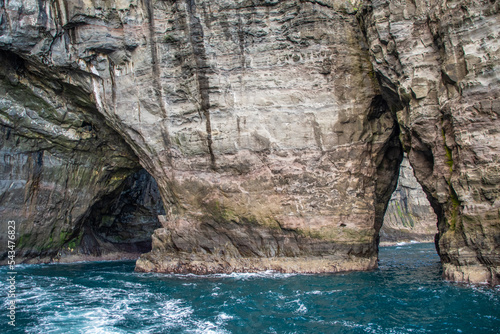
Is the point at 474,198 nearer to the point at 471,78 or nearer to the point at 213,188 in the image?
the point at 471,78

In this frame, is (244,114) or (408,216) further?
(408,216)

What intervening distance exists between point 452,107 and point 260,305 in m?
8.06

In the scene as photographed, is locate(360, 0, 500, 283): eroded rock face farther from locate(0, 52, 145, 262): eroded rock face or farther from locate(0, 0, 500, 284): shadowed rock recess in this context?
locate(0, 52, 145, 262): eroded rock face

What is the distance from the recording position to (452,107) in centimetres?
1198

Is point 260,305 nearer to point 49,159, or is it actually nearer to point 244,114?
point 244,114

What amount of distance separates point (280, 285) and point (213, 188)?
5230 millimetres

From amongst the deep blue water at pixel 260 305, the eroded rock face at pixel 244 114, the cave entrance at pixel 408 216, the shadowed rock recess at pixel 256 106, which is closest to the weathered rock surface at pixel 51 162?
the shadowed rock recess at pixel 256 106

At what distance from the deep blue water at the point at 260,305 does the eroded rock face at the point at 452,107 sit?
1.62 meters

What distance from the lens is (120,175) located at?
22.3m

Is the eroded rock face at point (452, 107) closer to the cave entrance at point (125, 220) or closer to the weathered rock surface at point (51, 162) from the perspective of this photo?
the weathered rock surface at point (51, 162)

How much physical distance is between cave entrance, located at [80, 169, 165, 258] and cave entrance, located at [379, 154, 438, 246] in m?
22.0

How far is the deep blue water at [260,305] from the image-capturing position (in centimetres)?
857

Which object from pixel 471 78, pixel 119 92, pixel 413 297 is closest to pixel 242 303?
pixel 413 297

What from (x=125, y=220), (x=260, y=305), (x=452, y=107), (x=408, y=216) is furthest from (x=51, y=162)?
(x=408, y=216)
